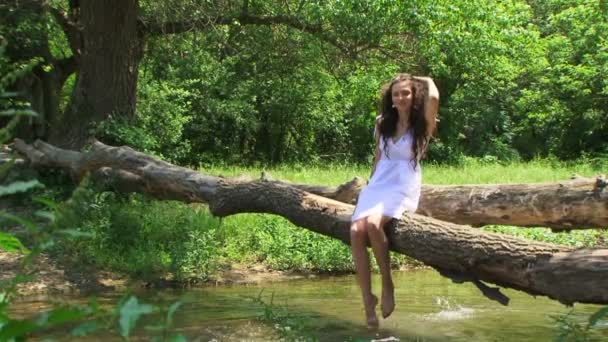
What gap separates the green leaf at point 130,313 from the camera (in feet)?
3.93

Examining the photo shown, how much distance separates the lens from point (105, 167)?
9930 mm

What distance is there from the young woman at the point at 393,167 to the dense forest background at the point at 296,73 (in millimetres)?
4435

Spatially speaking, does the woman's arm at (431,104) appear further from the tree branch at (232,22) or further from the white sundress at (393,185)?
the tree branch at (232,22)

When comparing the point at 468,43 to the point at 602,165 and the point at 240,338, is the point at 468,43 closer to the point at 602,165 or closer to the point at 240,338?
the point at 602,165

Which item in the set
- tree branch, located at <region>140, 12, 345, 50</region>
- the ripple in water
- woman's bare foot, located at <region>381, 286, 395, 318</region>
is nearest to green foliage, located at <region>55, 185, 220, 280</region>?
the ripple in water

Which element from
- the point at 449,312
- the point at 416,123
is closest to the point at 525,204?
the point at 449,312

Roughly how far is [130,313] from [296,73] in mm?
15967

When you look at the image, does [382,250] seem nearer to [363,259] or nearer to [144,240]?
[363,259]

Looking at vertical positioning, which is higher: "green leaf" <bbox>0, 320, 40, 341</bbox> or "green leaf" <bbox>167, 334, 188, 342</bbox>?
"green leaf" <bbox>167, 334, 188, 342</bbox>

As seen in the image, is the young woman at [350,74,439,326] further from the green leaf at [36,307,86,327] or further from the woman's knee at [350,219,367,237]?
the green leaf at [36,307,86,327]

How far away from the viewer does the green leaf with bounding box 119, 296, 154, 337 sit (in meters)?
1.20

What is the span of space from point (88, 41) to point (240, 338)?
23.4ft

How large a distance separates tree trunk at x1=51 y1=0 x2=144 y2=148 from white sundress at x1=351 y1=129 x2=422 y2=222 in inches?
252

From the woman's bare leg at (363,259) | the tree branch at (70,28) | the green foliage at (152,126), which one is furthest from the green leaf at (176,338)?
the tree branch at (70,28)
